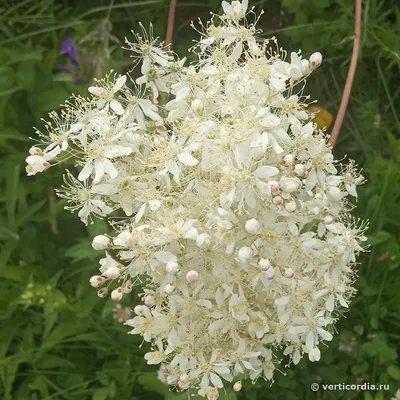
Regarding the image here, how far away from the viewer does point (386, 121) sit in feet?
8.24

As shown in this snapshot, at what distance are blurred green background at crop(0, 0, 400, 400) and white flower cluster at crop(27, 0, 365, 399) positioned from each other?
20.6 inches

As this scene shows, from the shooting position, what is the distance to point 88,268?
203 cm

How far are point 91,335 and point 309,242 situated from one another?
1071 mm

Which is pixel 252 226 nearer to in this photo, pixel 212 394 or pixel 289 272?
pixel 289 272

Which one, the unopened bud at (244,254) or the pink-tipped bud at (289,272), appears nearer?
the unopened bud at (244,254)

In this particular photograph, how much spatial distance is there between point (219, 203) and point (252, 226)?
10cm

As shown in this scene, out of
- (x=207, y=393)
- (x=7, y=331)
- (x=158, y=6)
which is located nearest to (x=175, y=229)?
(x=207, y=393)

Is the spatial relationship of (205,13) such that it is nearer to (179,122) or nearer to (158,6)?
(158,6)

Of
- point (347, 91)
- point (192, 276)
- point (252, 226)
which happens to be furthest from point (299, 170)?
point (347, 91)

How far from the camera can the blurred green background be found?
195 cm

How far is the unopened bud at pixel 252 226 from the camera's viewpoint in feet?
3.33

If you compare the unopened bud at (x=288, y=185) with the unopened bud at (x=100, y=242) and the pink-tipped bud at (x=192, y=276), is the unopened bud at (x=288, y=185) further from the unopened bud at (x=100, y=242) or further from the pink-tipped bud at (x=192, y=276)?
the unopened bud at (x=100, y=242)

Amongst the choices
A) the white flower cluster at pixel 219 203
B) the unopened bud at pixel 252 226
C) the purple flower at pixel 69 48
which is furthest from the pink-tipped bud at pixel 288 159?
the purple flower at pixel 69 48

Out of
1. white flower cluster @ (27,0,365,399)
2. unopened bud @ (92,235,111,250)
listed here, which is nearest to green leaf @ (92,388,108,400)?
white flower cluster @ (27,0,365,399)
